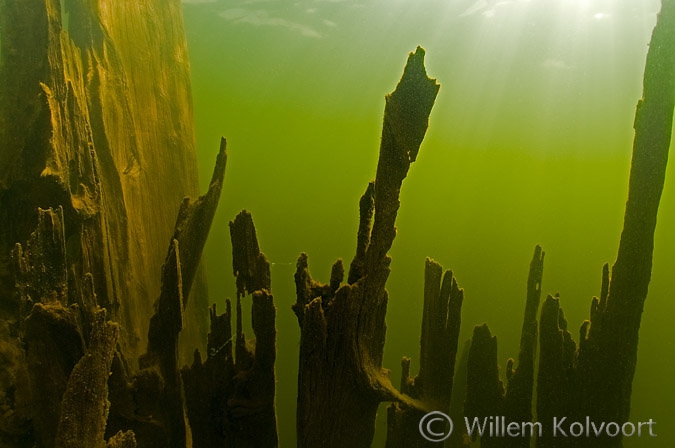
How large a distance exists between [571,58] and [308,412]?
21474 mm

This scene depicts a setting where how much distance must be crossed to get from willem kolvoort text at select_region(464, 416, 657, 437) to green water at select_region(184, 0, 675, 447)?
624cm

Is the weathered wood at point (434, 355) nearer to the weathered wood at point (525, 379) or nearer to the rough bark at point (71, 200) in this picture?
the weathered wood at point (525, 379)

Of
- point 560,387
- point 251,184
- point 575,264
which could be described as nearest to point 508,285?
point 575,264

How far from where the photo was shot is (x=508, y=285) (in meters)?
20.5

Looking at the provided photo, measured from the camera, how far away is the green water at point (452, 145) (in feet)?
50.9

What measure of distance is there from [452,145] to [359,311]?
42.1 metres

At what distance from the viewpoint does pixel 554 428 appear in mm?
4945

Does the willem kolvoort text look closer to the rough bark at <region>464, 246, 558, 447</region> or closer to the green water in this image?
the rough bark at <region>464, 246, 558, 447</region>

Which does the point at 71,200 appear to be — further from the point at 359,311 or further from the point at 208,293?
the point at 208,293

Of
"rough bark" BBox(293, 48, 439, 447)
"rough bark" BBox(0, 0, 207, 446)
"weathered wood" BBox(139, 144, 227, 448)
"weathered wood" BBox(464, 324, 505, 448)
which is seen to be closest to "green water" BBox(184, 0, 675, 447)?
"rough bark" BBox(0, 0, 207, 446)

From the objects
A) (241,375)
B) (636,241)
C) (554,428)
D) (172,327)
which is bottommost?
(554,428)

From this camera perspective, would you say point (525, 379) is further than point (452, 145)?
No

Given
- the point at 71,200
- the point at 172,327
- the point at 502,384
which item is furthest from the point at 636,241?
the point at 71,200

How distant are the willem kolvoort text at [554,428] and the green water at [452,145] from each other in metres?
6.24
